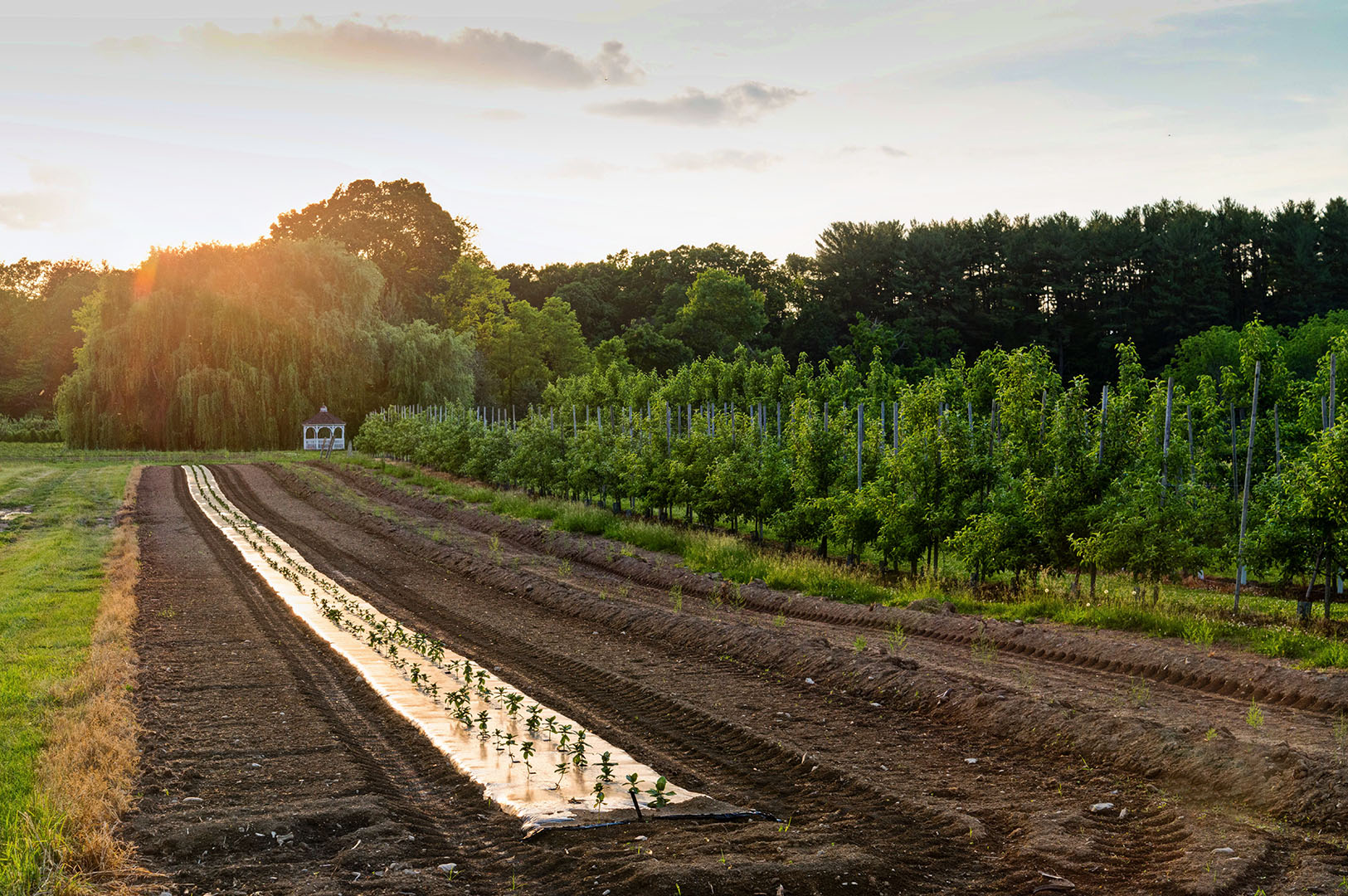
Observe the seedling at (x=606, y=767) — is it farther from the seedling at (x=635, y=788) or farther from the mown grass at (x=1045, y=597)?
the mown grass at (x=1045, y=597)

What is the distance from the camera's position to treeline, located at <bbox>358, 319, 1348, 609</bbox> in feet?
46.4

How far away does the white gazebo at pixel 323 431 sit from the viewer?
183 ft

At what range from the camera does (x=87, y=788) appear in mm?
7168

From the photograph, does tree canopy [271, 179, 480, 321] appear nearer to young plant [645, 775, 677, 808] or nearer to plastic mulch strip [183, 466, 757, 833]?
plastic mulch strip [183, 466, 757, 833]

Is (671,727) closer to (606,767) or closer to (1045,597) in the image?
(606,767)

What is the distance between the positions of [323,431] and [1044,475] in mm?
48471

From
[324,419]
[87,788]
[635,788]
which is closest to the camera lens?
[87,788]

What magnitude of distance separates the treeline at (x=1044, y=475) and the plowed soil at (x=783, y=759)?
2.53 metres

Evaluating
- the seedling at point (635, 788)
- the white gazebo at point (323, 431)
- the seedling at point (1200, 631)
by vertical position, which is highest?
the white gazebo at point (323, 431)

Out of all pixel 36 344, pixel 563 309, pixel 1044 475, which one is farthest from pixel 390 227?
pixel 1044 475

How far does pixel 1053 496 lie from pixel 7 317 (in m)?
99.8

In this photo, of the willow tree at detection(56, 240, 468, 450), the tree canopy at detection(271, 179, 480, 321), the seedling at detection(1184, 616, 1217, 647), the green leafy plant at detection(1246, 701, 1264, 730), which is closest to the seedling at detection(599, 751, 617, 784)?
the green leafy plant at detection(1246, 701, 1264, 730)

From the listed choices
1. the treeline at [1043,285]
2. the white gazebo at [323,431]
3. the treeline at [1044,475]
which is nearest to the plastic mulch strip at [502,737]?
the treeline at [1044,475]

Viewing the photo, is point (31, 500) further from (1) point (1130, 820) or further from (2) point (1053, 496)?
(1) point (1130, 820)
